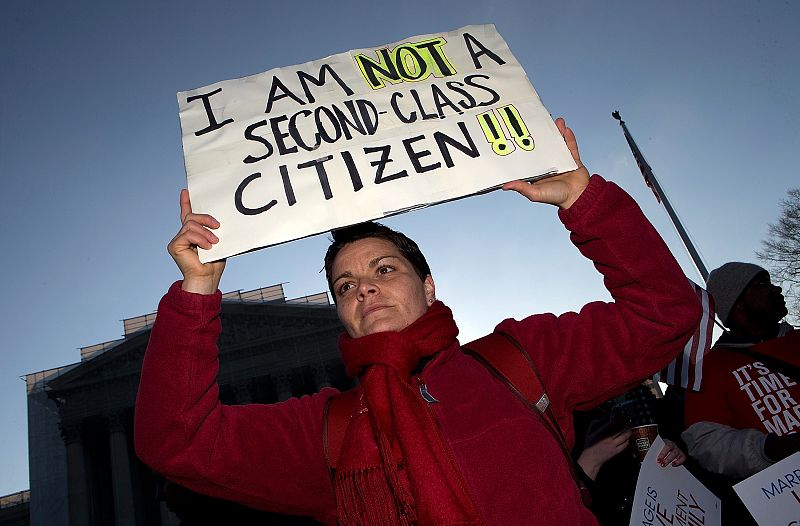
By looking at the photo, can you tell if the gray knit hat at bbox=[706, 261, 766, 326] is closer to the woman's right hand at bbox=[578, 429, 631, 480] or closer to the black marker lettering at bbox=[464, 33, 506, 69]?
the woman's right hand at bbox=[578, 429, 631, 480]

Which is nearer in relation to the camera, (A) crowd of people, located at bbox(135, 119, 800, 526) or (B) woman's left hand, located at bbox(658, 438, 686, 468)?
(A) crowd of people, located at bbox(135, 119, 800, 526)

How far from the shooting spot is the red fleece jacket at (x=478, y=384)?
153 centimetres

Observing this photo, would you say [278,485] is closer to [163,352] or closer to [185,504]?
[163,352]

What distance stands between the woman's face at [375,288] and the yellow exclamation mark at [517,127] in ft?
2.01

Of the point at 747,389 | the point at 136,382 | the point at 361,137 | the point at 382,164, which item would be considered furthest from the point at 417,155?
the point at 136,382

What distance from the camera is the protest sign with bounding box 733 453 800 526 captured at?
6.34 ft

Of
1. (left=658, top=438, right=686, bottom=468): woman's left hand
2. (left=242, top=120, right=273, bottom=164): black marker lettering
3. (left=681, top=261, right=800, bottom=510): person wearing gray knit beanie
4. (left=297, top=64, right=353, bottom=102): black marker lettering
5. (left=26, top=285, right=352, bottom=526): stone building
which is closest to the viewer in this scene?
(left=242, top=120, right=273, bottom=164): black marker lettering

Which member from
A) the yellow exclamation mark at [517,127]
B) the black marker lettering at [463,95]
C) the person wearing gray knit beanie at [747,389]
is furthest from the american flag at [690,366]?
the black marker lettering at [463,95]

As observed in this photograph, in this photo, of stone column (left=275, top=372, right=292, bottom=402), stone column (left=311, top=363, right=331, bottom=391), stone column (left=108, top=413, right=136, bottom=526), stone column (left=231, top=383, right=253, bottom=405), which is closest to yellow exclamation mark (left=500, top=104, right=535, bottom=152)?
stone column (left=311, top=363, right=331, bottom=391)

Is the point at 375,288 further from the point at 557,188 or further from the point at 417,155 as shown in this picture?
the point at 557,188

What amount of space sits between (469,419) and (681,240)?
→ 1236 cm

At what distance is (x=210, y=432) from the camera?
163 cm

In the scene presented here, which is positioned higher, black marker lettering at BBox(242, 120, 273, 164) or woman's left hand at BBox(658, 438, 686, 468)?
black marker lettering at BBox(242, 120, 273, 164)

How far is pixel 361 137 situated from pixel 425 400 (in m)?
0.98
